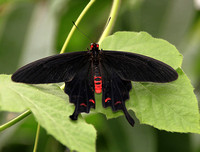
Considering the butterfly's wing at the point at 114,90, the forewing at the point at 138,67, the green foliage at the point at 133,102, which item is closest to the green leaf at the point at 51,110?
the green foliage at the point at 133,102

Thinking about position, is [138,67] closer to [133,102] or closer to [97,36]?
[133,102]

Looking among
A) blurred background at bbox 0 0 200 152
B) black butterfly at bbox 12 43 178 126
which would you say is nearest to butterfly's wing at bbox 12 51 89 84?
black butterfly at bbox 12 43 178 126

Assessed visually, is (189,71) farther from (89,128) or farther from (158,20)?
(89,128)

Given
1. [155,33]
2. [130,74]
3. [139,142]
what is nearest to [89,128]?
[130,74]

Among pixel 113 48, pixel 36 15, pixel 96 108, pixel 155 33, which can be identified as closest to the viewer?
pixel 96 108

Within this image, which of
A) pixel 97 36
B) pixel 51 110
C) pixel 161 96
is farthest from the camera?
pixel 97 36

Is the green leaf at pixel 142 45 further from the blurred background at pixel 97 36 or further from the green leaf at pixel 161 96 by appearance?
the blurred background at pixel 97 36

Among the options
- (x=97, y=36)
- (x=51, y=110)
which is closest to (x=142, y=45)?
(x=51, y=110)
